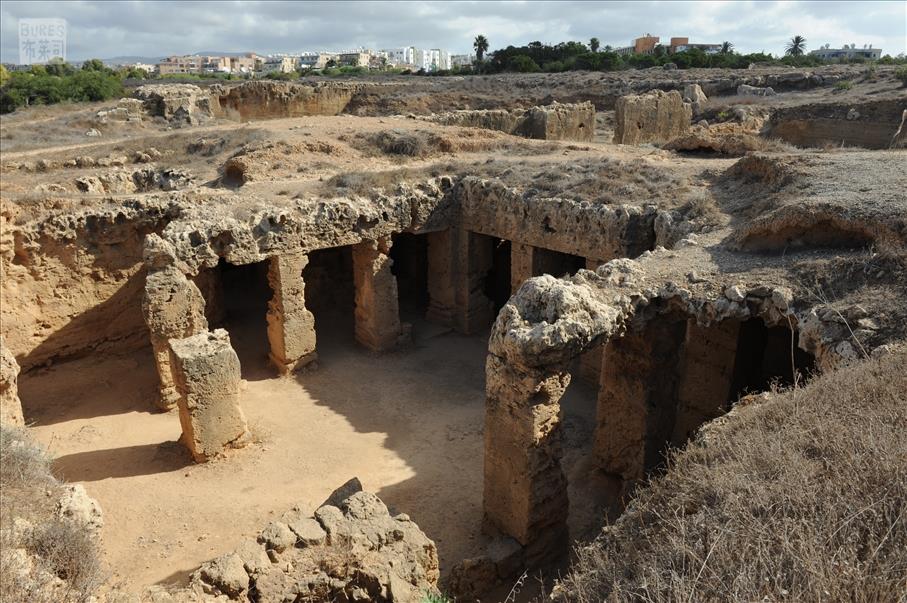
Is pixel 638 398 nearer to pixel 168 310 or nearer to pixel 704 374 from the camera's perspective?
pixel 704 374

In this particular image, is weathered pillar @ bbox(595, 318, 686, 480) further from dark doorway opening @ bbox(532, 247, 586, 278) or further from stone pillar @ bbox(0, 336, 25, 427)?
stone pillar @ bbox(0, 336, 25, 427)

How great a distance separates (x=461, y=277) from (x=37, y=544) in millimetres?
10954

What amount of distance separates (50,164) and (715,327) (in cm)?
1954

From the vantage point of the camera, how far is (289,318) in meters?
13.1

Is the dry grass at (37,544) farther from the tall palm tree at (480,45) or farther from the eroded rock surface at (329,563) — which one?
the tall palm tree at (480,45)

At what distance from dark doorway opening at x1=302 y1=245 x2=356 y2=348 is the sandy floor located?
3.83 feet

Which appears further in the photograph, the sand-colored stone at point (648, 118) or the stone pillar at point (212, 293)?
the sand-colored stone at point (648, 118)

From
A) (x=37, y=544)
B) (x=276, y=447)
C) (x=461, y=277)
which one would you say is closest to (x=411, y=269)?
(x=461, y=277)

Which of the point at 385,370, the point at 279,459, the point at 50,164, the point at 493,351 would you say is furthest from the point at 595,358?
the point at 50,164

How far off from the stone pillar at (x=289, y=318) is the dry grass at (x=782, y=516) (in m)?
9.21

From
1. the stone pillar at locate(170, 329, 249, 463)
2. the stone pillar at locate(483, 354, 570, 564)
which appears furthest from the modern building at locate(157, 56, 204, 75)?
the stone pillar at locate(483, 354, 570, 564)

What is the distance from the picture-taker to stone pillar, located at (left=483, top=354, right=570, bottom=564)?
750cm

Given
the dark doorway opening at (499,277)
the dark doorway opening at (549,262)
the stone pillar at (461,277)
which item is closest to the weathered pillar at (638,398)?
the dark doorway opening at (549,262)

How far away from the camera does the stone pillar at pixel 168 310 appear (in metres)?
11.2
